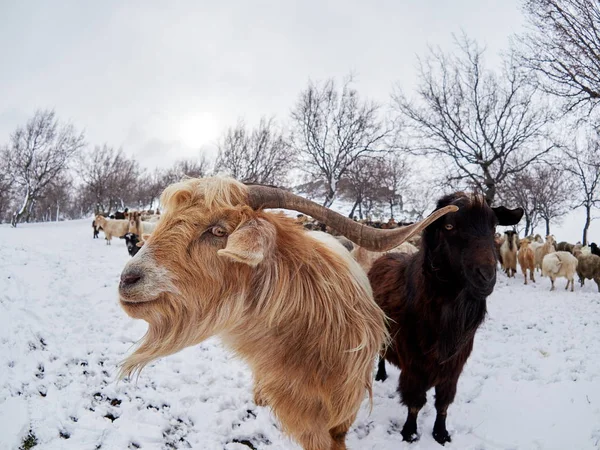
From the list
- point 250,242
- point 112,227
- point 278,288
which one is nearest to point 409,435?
point 278,288

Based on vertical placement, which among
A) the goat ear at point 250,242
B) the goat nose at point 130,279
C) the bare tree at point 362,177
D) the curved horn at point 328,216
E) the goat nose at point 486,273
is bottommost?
the goat nose at point 130,279

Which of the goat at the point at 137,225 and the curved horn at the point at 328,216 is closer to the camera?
the curved horn at the point at 328,216

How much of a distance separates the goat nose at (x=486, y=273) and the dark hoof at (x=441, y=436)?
2.09 meters

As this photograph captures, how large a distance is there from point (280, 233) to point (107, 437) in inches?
116

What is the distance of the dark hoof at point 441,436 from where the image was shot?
12.1ft

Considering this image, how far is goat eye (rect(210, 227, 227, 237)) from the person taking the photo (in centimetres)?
198

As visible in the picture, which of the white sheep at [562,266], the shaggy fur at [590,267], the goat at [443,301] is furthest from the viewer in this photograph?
the white sheep at [562,266]

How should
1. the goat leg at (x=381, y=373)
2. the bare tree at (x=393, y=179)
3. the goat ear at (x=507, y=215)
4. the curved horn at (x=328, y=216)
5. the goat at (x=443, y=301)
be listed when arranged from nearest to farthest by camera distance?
1. the curved horn at (x=328, y=216)
2. the goat at (x=443, y=301)
3. the goat ear at (x=507, y=215)
4. the goat leg at (x=381, y=373)
5. the bare tree at (x=393, y=179)

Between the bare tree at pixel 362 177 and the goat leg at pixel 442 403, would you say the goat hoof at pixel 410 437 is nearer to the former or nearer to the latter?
the goat leg at pixel 442 403

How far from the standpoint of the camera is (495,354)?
654 centimetres

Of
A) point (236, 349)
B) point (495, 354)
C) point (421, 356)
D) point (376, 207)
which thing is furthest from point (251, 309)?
point (376, 207)

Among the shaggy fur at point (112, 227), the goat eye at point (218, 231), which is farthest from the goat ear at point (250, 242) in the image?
the shaggy fur at point (112, 227)

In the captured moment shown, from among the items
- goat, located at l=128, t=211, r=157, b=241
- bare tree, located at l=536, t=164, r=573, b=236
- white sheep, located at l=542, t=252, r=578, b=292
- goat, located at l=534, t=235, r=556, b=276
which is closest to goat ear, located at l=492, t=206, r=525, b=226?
white sheep, located at l=542, t=252, r=578, b=292

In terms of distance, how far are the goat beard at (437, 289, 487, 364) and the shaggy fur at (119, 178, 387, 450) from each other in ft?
3.42
